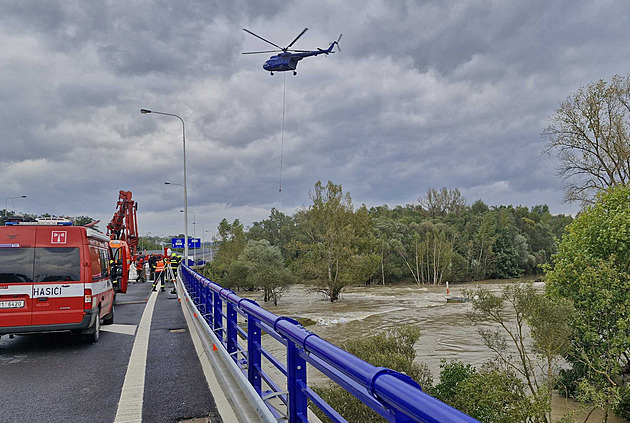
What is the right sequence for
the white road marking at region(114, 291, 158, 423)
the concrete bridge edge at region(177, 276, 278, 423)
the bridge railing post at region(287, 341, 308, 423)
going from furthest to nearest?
the white road marking at region(114, 291, 158, 423), the concrete bridge edge at region(177, 276, 278, 423), the bridge railing post at region(287, 341, 308, 423)

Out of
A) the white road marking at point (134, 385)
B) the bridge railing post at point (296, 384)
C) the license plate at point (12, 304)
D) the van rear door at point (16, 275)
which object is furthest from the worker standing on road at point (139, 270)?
the bridge railing post at point (296, 384)

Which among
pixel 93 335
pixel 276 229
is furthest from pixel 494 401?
pixel 276 229

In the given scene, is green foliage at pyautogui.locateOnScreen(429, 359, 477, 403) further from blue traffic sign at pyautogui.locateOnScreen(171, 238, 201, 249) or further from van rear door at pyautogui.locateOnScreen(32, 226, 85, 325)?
blue traffic sign at pyautogui.locateOnScreen(171, 238, 201, 249)

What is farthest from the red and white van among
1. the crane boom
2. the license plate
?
the crane boom

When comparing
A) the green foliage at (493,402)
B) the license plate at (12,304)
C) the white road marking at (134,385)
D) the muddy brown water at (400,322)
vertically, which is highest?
the license plate at (12,304)

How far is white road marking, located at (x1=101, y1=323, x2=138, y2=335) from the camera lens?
428 inches

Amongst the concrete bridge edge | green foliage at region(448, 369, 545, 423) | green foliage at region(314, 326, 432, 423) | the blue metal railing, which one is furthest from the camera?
green foliage at region(448, 369, 545, 423)

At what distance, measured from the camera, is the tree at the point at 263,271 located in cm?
4809

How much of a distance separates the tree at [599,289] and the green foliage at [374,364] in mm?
5198

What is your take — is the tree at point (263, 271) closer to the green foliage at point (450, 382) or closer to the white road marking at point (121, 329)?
the green foliage at point (450, 382)

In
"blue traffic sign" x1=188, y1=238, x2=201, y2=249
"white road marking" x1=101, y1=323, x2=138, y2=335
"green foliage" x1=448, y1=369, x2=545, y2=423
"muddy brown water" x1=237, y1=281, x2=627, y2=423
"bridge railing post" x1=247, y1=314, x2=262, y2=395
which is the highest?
"blue traffic sign" x1=188, y1=238, x2=201, y2=249

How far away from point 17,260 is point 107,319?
3865 millimetres

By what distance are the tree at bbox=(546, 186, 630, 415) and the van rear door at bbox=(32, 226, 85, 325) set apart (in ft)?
45.4

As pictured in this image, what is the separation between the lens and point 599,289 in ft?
54.3
